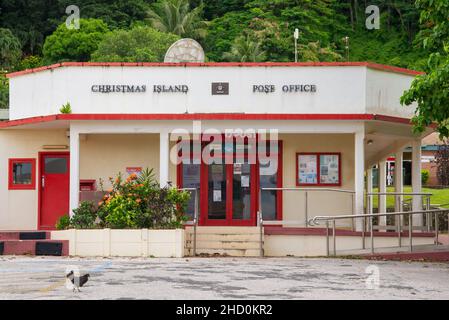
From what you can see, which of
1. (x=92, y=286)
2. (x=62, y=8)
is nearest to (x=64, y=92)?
(x=92, y=286)

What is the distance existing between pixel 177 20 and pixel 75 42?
1175 cm

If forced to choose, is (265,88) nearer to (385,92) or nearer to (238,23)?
(385,92)

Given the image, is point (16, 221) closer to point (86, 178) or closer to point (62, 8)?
point (86, 178)

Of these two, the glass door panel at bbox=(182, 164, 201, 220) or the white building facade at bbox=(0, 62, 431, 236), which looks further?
the glass door panel at bbox=(182, 164, 201, 220)

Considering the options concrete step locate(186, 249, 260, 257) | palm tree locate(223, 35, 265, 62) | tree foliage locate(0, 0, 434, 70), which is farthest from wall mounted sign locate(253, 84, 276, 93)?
palm tree locate(223, 35, 265, 62)

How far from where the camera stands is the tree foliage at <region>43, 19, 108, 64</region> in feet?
231

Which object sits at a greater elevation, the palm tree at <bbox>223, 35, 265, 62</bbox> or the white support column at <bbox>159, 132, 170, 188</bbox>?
the palm tree at <bbox>223, 35, 265, 62</bbox>

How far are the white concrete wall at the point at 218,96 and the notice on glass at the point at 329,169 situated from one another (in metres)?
2.28

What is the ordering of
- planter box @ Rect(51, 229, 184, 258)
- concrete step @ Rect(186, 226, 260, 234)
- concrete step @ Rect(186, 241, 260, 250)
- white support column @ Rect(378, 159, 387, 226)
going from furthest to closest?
white support column @ Rect(378, 159, 387, 226) → concrete step @ Rect(186, 226, 260, 234) → concrete step @ Rect(186, 241, 260, 250) → planter box @ Rect(51, 229, 184, 258)

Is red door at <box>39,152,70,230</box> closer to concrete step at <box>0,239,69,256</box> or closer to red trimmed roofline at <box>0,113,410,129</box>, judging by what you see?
red trimmed roofline at <box>0,113,410,129</box>

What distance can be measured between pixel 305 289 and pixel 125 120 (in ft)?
34.9

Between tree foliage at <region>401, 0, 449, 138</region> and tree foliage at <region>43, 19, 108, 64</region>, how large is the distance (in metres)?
52.5

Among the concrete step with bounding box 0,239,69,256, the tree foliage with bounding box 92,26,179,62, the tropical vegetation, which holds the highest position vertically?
the tree foliage with bounding box 92,26,179,62

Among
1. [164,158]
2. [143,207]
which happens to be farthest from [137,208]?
[164,158]
